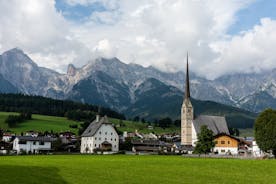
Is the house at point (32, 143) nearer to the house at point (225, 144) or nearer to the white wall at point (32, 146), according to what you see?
the white wall at point (32, 146)

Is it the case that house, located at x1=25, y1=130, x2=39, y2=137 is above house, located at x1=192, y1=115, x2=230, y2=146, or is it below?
below

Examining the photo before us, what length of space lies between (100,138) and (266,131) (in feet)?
220

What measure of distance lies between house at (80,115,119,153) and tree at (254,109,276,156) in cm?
5947

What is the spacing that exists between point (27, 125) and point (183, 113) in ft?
258

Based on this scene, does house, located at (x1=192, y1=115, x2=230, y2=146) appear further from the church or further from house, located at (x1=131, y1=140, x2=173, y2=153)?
house, located at (x1=131, y1=140, x2=173, y2=153)

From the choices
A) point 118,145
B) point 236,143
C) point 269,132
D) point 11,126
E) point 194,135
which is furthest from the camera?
point 11,126

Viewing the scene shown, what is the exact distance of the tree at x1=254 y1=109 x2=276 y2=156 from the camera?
9225 centimetres

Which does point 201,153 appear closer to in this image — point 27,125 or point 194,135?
point 194,135

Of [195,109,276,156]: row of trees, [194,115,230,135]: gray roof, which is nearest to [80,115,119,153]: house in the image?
[194,115,230,135]: gray roof

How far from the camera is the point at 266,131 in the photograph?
9338 centimetres

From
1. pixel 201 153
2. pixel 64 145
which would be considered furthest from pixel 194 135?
pixel 201 153

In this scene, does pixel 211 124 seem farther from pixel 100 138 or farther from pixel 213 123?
pixel 100 138

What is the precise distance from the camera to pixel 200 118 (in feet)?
552

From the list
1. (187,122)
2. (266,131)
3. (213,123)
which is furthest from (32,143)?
(266,131)
